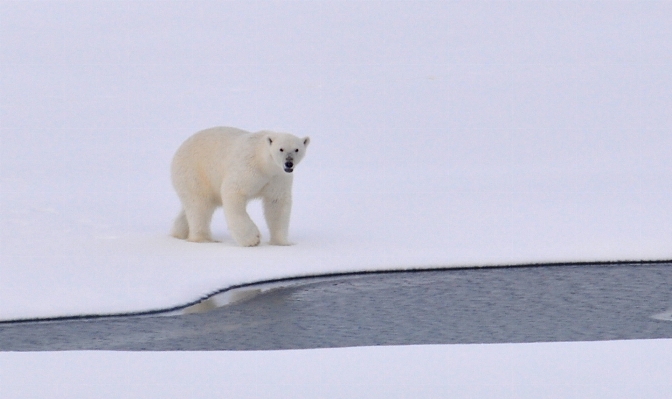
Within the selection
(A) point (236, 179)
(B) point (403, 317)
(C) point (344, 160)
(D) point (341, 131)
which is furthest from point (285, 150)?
(D) point (341, 131)

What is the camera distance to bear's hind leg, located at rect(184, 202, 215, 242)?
9023mm

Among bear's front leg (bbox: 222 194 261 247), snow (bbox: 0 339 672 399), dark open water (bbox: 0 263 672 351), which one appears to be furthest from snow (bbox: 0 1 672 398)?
dark open water (bbox: 0 263 672 351)

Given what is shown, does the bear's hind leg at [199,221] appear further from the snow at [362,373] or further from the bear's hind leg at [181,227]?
the snow at [362,373]

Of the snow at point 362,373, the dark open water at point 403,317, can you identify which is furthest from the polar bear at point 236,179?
the snow at point 362,373

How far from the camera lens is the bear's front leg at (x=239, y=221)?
28.3ft

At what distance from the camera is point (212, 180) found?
895 centimetres

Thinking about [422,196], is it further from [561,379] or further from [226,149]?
[561,379]

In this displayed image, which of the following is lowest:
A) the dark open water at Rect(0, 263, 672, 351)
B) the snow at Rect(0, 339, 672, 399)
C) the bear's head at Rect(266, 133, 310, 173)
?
the snow at Rect(0, 339, 672, 399)

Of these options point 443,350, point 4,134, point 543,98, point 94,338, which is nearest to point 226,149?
point 94,338

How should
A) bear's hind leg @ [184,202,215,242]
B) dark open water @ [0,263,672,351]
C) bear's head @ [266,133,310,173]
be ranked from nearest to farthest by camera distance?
dark open water @ [0,263,672,351] → bear's head @ [266,133,310,173] → bear's hind leg @ [184,202,215,242]

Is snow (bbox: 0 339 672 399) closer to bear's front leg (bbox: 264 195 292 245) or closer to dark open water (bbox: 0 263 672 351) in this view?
dark open water (bbox: 0 263 672 351)

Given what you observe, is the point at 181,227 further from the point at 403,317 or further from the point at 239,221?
the point at 403,317

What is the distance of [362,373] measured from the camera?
16.5 feet

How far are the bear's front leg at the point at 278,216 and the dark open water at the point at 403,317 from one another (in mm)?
956
